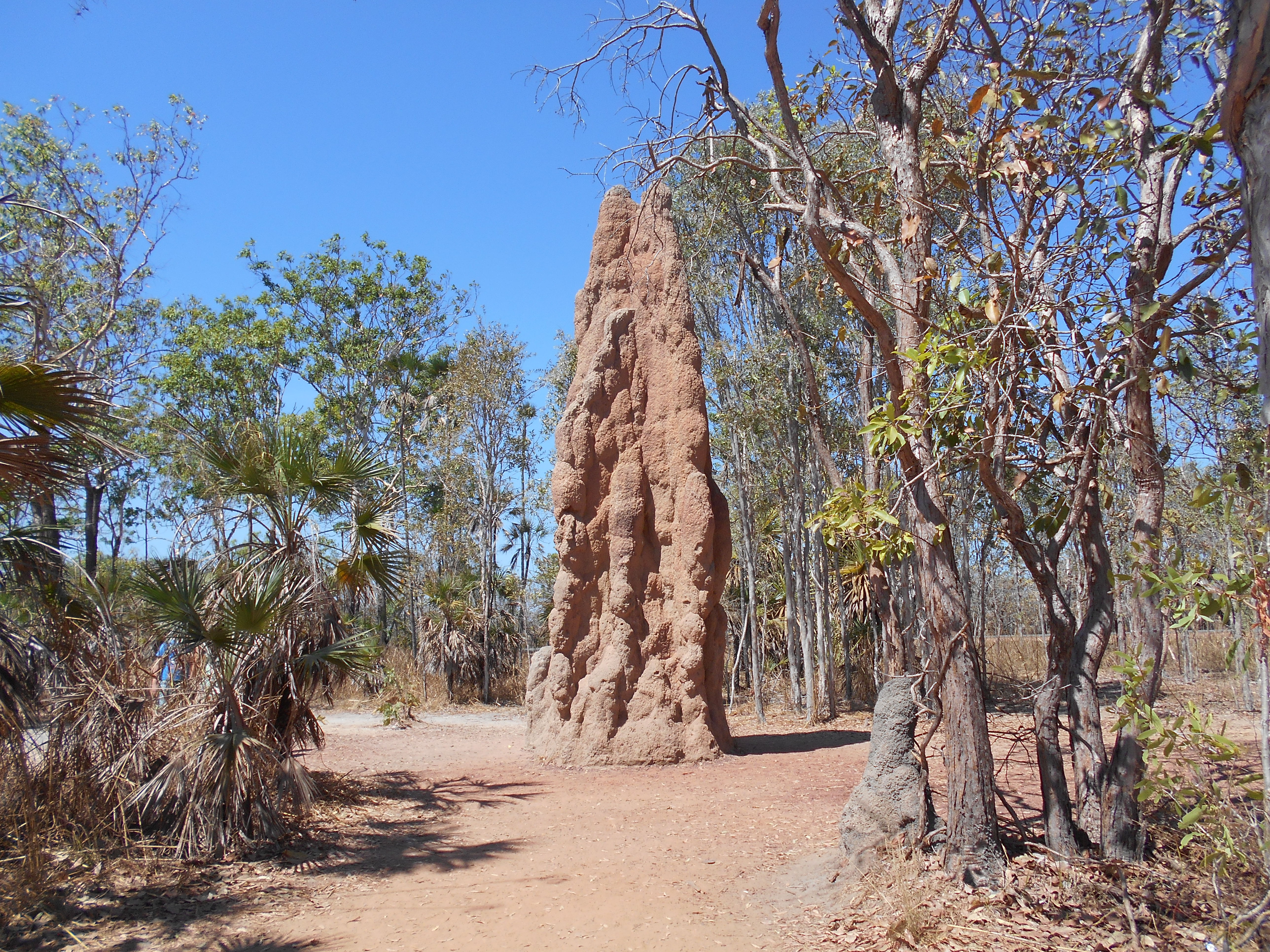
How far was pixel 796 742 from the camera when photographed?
10.9m

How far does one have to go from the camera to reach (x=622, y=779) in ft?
28.4

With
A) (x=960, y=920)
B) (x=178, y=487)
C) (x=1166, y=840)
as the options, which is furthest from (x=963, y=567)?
(x=178, y=487)

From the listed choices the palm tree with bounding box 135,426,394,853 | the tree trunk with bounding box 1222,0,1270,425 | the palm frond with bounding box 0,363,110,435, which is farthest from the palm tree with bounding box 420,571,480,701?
the tree trunk with bounding box 1222,0,1270,425

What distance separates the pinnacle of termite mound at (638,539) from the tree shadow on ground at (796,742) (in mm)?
562

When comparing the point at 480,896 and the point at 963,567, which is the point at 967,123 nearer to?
the point at 480,896

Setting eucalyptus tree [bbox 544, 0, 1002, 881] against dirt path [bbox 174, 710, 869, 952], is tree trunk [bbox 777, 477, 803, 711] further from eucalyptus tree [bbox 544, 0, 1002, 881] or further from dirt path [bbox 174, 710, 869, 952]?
eucalyptus tree [bbox 544, 0, 1002, 881]

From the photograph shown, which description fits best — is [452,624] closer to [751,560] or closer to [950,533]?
[751,560]

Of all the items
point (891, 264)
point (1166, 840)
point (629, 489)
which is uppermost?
point (891, 264)

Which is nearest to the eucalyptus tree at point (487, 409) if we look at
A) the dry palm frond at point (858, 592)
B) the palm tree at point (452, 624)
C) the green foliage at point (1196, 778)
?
the palm tree at point (452, 624)

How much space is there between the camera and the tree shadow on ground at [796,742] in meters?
10.1

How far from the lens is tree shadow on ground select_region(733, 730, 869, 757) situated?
10.1 meters

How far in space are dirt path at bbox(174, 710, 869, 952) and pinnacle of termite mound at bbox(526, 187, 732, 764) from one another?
1.74ft

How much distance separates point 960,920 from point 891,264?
3.72 meters

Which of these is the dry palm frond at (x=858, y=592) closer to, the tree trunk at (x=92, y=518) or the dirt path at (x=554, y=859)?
the dirt path at (x=554, y=859)
